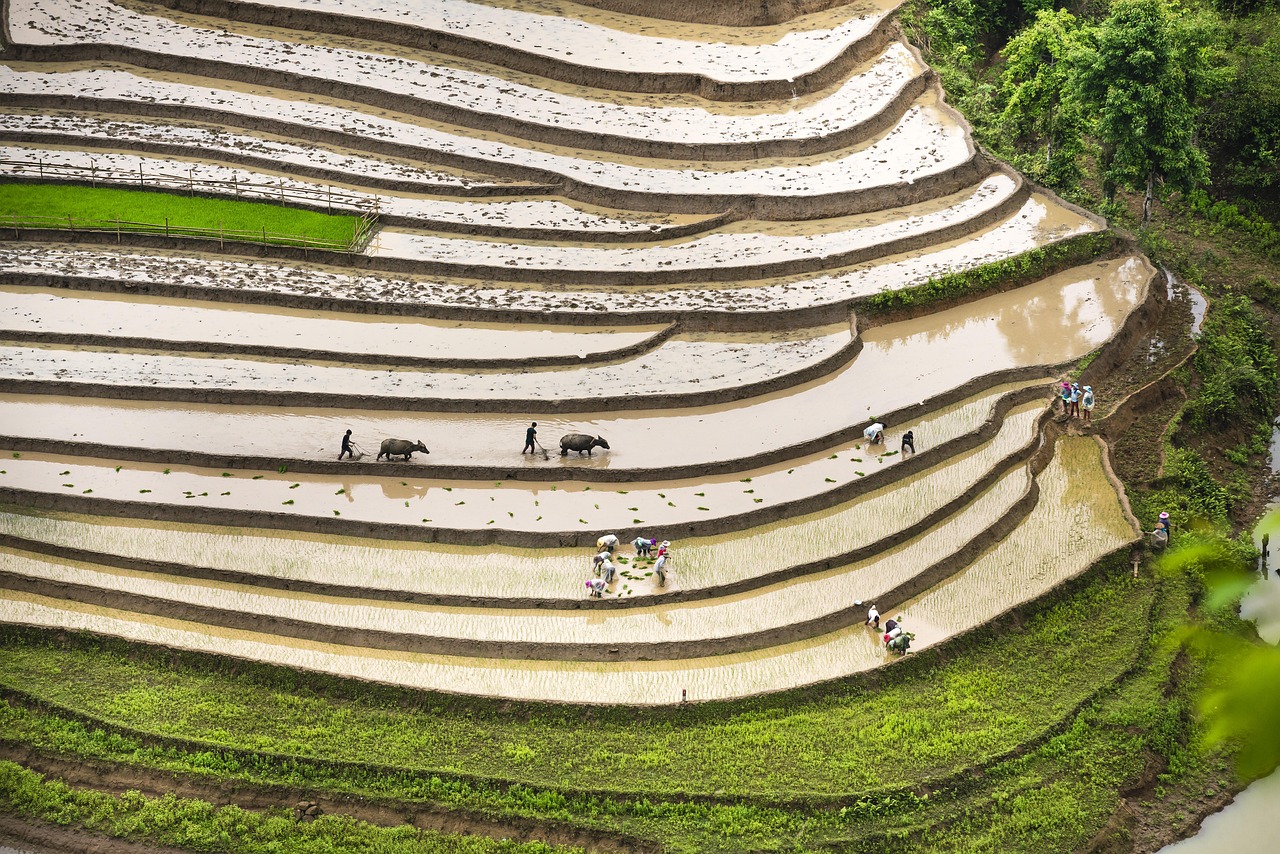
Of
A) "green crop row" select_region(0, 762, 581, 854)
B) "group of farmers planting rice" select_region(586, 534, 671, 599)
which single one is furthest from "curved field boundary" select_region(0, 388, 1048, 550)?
"green crop row" select_region(0, 762, 581, 854)

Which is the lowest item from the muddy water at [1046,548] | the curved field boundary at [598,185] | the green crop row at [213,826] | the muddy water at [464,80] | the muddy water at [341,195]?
the green crop row at [213,826]

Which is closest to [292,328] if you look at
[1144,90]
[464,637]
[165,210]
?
[165,210]

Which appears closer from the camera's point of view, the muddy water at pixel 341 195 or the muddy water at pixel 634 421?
the muddy water at pixel 634 421

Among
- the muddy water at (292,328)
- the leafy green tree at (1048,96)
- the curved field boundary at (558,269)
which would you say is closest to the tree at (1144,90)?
the leafy green tree at (1048,96)

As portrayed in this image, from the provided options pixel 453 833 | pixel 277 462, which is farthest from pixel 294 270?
pixel 453 833

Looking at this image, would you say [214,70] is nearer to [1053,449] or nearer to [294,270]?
[294,270]

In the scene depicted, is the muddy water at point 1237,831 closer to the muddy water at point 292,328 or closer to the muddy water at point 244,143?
the muddy water at point 292,328
